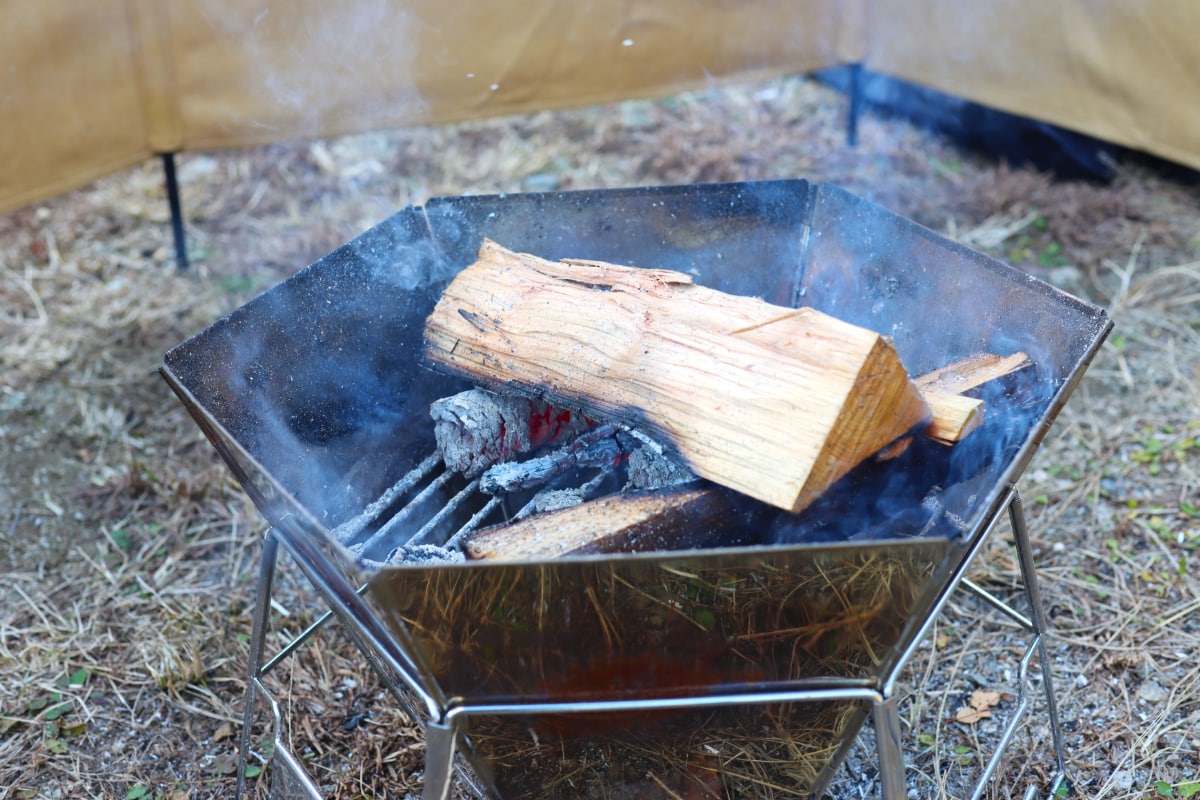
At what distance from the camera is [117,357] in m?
3.03

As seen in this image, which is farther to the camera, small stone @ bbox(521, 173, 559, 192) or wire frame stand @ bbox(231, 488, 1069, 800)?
small stone @ bbox(521, 173, 559, 192)

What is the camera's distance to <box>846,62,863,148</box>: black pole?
375 cm

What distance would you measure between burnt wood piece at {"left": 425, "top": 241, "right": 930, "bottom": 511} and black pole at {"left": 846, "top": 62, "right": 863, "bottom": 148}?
2.51 meters

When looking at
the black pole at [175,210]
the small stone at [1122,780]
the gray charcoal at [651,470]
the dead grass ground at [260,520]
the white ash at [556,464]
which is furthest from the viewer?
the black pole at [175,210]

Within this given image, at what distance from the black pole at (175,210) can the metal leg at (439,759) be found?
8.14 ft

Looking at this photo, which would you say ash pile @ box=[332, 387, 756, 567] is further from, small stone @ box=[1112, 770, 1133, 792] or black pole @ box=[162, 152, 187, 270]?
black pole @ box=[162, 152, 187, 270]

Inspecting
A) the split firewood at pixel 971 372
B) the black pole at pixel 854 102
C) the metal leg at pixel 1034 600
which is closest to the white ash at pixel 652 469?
the split firewood at pixel 971 372

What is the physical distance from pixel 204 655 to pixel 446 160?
2.61 meters

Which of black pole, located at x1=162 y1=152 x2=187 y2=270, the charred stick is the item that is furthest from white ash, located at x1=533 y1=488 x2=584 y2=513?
black pole, located at x1=162 y1=152 x2=187 y2=270

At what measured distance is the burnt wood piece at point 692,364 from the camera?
131cm

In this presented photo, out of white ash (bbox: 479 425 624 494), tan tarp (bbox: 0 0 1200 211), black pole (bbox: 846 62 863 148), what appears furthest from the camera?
black pole (bbox: 846 62 863 148)

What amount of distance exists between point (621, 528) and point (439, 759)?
40cm

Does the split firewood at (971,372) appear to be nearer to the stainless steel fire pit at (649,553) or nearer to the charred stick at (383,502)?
the stainless steel fire pit at (649,553)

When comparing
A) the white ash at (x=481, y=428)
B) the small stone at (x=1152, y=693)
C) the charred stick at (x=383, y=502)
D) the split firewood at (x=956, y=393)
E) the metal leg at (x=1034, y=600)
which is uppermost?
the split firewood at (x=956, y=393)
